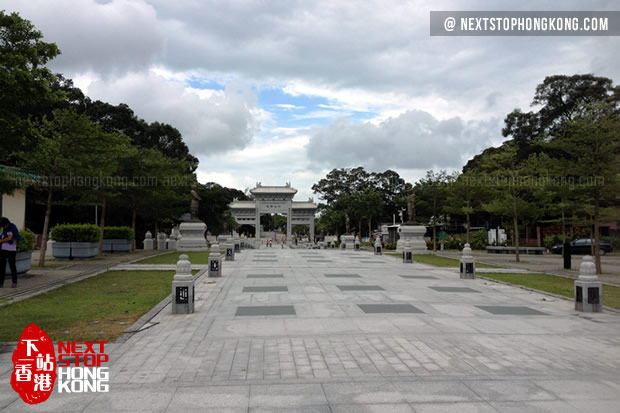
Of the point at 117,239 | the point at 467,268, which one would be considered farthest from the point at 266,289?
the point at 117,239

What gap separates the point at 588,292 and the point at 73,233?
815 inches

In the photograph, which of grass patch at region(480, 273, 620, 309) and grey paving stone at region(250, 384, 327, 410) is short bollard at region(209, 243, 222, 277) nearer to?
grass patch at region(480, 273, 620, 309)

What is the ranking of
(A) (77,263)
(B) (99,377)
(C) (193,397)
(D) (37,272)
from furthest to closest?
(A) (77,263) < (D) (37,272) < (B) (99,377) < (C) (193,397)

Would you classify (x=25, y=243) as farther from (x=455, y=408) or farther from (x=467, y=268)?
(x=467, y=268)

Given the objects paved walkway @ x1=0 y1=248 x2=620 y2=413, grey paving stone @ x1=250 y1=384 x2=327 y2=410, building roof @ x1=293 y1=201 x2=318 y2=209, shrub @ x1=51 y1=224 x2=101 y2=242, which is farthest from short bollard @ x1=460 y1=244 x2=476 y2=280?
building roof @ x1=293 y1=201 x2=318 y2=209

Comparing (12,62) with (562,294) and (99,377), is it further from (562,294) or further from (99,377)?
(562,294)

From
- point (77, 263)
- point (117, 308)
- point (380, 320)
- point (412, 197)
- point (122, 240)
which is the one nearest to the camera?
point (380, 320)

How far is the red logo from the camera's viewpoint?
478 centimetres

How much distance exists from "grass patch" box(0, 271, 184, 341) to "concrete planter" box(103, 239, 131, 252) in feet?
47.3

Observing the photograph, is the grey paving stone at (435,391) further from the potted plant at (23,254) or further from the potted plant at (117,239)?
the potted plant at (117,239)

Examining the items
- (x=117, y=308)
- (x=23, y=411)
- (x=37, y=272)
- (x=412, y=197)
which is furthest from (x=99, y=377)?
(x=412, y=197)

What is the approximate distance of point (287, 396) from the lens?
187 inches

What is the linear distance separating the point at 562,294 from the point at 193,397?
1099cm

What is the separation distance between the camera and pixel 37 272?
15.9m
